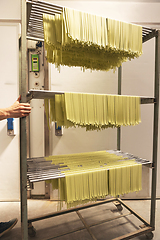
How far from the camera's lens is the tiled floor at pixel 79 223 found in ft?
5.28

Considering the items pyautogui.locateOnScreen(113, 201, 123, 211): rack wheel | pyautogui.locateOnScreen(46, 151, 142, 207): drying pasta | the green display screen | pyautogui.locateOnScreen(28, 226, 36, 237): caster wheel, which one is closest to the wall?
the green display screen

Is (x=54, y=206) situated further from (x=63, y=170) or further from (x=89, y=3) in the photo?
(x=89, y=3)

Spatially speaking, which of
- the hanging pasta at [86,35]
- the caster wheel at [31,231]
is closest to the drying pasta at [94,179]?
the caster wheel at [31,231]

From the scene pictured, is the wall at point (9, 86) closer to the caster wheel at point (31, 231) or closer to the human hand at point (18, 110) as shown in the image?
the caster wheel at point (31, 231)

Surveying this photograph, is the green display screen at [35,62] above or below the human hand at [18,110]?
above

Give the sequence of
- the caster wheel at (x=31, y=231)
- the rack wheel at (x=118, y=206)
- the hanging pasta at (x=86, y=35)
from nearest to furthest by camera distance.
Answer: the hanging pasta at (x=86, y=35)
the caster wheel at (x=31, y=231)
the rack wheel at (x=118, y=206)

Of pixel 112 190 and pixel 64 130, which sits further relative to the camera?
pixel 64 130

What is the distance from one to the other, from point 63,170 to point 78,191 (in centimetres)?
19

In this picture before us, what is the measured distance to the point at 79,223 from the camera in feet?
5.95

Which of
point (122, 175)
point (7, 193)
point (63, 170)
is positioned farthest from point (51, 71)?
point (7, 193)

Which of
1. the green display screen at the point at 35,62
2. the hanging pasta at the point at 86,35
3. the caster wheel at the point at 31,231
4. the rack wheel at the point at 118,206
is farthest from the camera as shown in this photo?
the green display screen at the point at 35,62

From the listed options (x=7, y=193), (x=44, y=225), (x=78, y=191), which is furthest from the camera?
(x=7, y=193)

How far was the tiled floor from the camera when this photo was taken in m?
1.61

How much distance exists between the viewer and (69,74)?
2.13m
